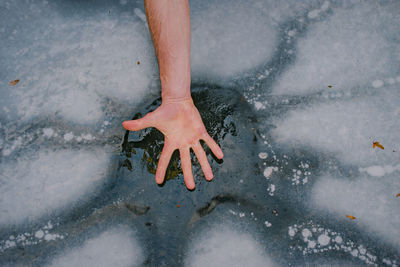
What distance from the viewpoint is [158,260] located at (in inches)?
37.6

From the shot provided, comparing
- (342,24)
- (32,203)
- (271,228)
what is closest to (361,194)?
(271,228)

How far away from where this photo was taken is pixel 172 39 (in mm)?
914

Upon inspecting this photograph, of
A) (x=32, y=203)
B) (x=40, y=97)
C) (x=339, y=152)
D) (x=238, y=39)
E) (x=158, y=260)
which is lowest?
(x=158, y=260)

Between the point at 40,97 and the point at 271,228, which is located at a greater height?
the point at 40,97

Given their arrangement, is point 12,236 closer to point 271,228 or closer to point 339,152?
point 271,228

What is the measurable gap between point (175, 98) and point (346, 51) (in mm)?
715

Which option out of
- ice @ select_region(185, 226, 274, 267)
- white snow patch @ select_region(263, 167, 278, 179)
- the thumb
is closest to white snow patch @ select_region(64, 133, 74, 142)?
the thumb

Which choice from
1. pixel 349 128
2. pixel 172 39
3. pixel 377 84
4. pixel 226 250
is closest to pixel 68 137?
pixel 172 39

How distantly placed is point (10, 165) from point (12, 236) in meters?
0.25

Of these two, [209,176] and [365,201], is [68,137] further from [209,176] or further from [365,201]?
[365,201]

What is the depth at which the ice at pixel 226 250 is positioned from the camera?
3.12ft

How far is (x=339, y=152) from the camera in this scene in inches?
39.6

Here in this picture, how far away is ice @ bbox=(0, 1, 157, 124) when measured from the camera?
41.1 inches

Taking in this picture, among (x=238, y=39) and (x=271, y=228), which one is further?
(x=238, y=39)
